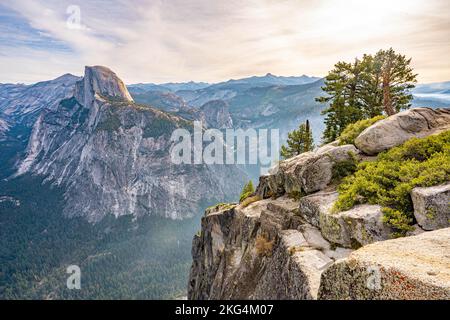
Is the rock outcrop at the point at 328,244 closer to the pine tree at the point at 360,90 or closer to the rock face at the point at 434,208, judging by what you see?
the rock face at the point at 434,208

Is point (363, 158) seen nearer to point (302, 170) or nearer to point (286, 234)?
point (302, 170)

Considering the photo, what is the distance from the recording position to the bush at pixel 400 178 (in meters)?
13.3

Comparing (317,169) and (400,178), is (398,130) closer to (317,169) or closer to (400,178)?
(317,169)

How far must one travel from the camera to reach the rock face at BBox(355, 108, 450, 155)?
2103 cm

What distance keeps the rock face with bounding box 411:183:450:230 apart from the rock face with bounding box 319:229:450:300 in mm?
2306

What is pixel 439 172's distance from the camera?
13.0 metres

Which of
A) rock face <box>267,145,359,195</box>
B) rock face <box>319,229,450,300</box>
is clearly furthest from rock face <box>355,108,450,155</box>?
rock face <box>319,229,450,300</box>

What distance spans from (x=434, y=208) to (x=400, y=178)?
3.17 meters

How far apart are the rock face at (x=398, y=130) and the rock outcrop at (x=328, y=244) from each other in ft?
0.44

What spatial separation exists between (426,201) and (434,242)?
11.8 ft

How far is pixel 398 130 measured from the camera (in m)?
21.2

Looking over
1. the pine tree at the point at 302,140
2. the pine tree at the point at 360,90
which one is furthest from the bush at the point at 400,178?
the pine tree at the point at 302,140
